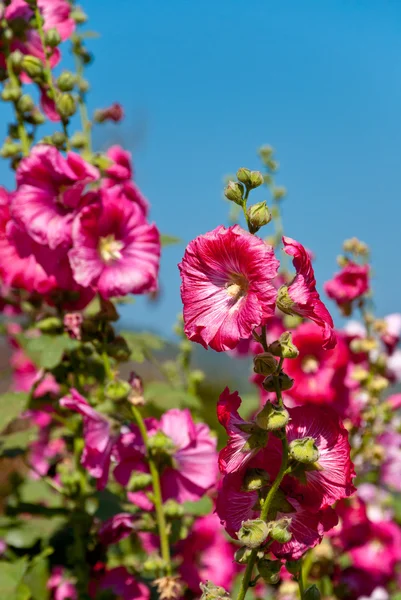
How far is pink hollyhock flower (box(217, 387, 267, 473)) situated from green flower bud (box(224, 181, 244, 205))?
8.6 inches

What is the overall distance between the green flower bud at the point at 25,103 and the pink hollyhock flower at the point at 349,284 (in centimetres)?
80

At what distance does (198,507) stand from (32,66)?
0.99 m

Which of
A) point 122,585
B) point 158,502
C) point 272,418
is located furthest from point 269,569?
point 122,585

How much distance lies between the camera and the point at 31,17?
69.4 inches

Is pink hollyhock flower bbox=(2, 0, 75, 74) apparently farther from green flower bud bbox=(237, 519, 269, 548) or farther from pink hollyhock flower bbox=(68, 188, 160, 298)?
green flower bud bbox=(237, 519, 269, 548)

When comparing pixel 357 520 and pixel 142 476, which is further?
pixel 357 520

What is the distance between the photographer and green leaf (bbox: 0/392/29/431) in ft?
5.81

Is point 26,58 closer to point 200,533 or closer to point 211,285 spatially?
point 211,285

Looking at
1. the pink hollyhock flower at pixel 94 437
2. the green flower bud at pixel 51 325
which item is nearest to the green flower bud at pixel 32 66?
the green flower bud at pixel 51 325

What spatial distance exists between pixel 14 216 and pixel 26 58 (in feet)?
1.04

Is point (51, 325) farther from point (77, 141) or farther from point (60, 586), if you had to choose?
point (60, 586)

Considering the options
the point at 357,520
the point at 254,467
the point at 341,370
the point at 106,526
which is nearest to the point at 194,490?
the point at 106,526

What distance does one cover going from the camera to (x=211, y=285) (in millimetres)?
967

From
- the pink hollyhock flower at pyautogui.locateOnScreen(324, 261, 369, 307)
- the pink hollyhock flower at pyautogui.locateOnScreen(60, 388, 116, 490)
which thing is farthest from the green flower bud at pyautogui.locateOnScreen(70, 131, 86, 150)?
the pink hollyhock flower at pyautogui.locateOnScreen(324, 261, 369, 307)
